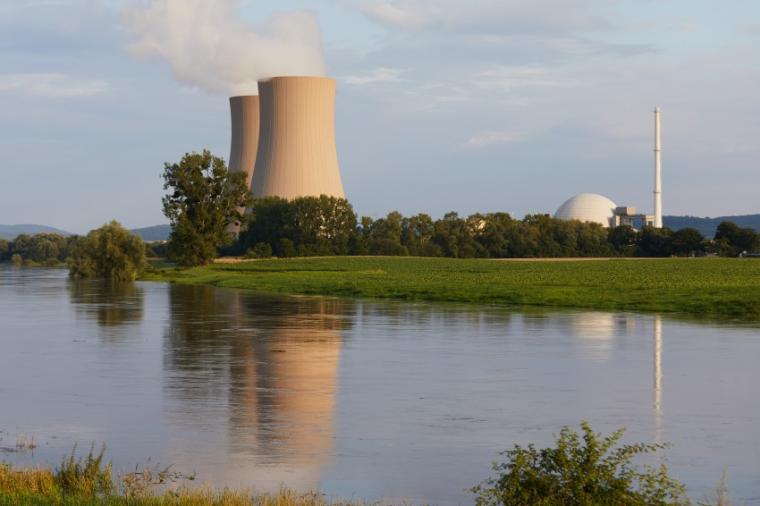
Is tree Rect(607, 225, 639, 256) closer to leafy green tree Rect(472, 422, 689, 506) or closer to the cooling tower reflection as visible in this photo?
the cooling tower reflection

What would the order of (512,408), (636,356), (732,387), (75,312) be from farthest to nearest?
(75,312) < (636,356) < (732,387) < (512,408)

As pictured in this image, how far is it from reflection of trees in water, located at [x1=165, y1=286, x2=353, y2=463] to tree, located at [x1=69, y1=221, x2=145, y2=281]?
110ft

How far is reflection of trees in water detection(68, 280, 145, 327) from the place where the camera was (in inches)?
1144

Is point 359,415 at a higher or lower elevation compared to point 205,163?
lower

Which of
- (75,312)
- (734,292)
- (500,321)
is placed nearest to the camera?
(500,321)

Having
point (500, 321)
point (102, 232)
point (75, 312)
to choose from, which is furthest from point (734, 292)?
point (102, 232)

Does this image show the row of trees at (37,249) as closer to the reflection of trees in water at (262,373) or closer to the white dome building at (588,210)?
the white dome building at (588,210)

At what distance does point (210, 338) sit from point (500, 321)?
852cm

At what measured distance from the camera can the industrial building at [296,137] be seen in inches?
2542

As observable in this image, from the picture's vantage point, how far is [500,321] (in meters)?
27.8

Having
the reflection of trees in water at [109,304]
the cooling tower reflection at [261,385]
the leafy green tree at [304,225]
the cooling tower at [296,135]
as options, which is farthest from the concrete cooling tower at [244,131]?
the cooling tower reflection at [261,385]

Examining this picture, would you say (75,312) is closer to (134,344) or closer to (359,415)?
(134,344)

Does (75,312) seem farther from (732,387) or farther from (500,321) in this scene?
(732,387)

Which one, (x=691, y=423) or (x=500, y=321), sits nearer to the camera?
(x=691, y=423)
